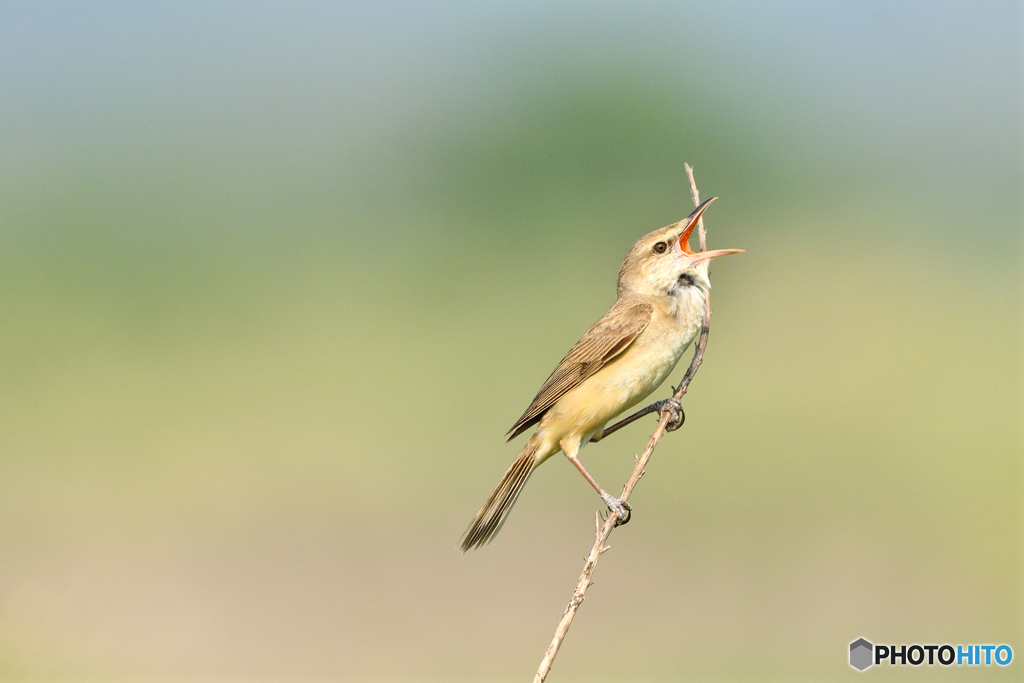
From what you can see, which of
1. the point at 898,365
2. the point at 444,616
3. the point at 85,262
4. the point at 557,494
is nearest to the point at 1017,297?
the point at 898,365

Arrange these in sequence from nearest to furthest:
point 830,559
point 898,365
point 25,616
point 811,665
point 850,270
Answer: point 25,616, point 811,665, point 830,559, point 898,365, point 850,270

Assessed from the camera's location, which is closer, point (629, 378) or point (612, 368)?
point (629, 378)

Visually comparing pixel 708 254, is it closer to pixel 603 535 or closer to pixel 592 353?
pixel 592 353

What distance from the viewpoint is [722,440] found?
11039 mm

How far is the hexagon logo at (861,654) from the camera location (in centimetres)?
596

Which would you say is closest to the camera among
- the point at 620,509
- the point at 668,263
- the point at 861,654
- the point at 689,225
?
the point at 620,509

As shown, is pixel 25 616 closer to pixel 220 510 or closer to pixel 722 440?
pixel 220 510

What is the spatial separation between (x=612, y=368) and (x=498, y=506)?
3.25 feet

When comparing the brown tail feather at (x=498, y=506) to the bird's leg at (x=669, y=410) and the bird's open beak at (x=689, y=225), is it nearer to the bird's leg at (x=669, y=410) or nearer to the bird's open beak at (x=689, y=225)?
the bird's leg at (x=669, y=410)

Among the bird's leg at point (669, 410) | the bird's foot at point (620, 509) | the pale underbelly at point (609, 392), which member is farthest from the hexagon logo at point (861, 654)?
the pale underbelly at point (609, 392)

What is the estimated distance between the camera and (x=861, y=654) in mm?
6082

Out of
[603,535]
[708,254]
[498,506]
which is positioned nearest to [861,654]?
[498,506]

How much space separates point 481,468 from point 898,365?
5.72m
